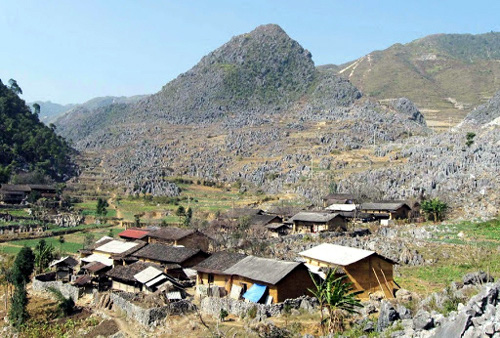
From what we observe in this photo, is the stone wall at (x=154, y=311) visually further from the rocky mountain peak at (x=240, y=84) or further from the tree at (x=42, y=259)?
the rocky mountain peak at (x=240, y=84)

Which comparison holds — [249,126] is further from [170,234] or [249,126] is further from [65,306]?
[65,306]

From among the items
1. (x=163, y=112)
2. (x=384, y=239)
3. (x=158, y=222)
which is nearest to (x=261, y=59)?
(x=163, y=112)

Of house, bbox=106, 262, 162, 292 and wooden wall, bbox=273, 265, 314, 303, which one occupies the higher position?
wooden wall, bbox=273, 265, 314, 303

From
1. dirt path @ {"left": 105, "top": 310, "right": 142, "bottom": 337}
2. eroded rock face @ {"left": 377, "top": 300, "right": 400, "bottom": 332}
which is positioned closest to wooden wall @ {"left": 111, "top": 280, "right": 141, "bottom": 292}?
dirt path @ {"left": 105, "top": 310, "right": 142, "bottom": 337}

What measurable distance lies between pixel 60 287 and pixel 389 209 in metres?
38.2

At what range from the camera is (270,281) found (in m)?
25.9

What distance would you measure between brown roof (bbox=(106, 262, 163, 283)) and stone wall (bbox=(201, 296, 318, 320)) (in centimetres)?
776

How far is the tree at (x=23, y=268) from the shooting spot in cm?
3644

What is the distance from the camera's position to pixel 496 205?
5434 centimetres

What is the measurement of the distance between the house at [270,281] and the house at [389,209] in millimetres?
33445

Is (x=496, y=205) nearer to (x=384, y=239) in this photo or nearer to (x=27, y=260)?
(x=384, y=239)

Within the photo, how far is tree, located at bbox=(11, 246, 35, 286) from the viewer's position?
36.4m

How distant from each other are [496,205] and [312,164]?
47400 mm

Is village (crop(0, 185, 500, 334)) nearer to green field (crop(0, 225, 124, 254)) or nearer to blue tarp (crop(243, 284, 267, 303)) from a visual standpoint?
blue tarp (crop(243, 284, 267, 303))
